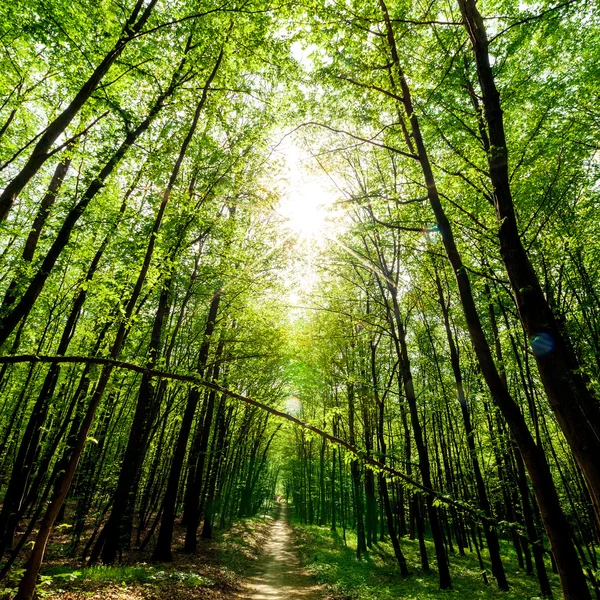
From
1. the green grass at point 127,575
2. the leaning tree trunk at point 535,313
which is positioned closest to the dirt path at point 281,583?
the green grass at point 127,575

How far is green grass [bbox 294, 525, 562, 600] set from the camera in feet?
34.4

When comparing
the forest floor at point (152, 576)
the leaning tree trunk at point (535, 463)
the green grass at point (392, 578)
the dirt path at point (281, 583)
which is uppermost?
the leaning tree trunk at point (535, 463)

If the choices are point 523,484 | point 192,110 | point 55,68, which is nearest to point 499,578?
point 523,484

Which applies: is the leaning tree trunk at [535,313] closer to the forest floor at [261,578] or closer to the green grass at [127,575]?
the forest floor at [261,578]

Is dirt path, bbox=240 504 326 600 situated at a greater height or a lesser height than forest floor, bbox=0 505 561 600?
lesser

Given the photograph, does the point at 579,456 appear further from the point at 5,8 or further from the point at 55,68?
the point at 55,68

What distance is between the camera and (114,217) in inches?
306

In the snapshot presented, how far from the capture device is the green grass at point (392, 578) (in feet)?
34.4

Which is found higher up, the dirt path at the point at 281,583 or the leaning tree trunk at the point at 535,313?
the leaning tree trunk at the point at 535,313

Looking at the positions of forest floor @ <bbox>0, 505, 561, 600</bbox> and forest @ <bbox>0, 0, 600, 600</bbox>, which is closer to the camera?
forest @ <bbox>0, 0, 600, 600</bbox>

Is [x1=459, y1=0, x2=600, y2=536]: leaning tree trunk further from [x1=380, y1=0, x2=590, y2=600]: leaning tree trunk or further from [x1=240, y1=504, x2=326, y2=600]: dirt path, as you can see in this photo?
[x1=240, y1=504, x2=326, y2=600]: dirt path

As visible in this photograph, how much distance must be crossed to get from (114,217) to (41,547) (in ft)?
21.8

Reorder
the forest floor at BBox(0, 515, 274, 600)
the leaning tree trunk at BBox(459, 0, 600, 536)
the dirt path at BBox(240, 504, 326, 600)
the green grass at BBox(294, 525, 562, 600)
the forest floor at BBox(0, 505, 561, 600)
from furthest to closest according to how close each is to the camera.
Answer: the dirt path at BBox(240, 504, 326, 600)
the green grass at BBox(294, 525, 562, 600)
the forest floor at BBox(0, 505, 561, 600)
the forest floor at BBox(0, 515, 274, 600)
the leaning tree trunk at BBox(459, 0, 600, 536)

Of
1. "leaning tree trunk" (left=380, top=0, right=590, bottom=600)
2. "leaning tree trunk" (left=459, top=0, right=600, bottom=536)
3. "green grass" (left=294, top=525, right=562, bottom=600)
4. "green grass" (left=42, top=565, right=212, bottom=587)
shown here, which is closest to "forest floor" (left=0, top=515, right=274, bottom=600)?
"green grass" (left=42, top=565, right=212, bottom=587)
